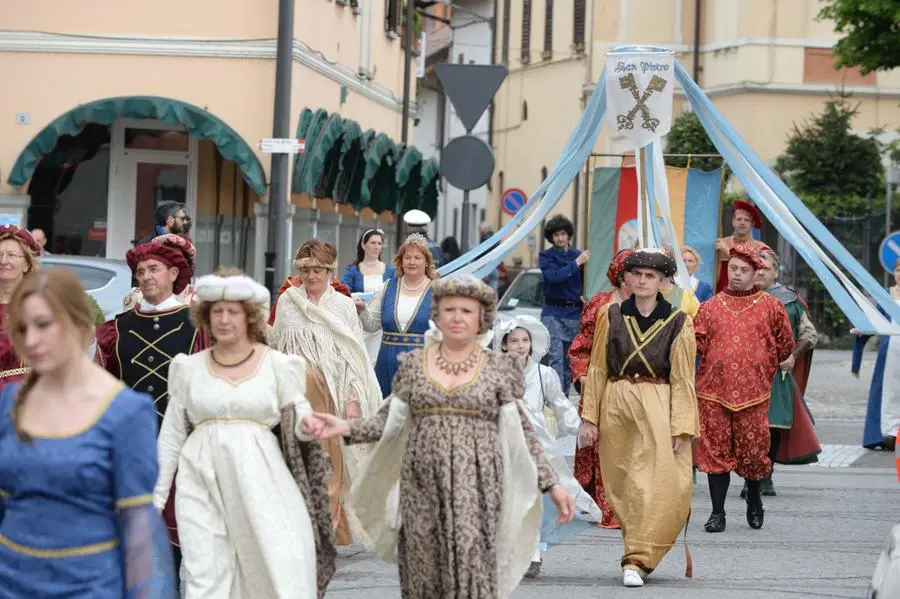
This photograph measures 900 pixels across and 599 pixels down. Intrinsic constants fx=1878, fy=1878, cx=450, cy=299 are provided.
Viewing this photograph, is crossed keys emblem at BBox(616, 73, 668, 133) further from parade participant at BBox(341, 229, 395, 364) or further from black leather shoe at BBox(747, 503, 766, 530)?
black leather shoe at BBox(747, 503, 766, 530)

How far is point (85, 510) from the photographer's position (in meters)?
4.87

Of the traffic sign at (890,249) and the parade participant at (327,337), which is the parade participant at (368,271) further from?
the traffic sign at (890,249)

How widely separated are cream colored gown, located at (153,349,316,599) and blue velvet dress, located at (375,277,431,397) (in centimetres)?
439

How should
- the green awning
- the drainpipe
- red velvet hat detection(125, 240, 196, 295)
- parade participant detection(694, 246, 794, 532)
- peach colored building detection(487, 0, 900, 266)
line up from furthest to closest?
the drainpipe, peach colored building detection(487, 0, 900, 266), the green awning, parade participant detection(694, 246, 794, 532), red velvet hat detection(125, 240, 196, 295)

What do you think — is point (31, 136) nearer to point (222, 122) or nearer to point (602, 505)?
point (222, 122)

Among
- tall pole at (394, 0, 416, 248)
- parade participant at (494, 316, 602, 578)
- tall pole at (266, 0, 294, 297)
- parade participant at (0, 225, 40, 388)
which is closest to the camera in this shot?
parade participant at (0, 225, 40, 388)

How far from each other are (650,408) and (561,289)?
20.5ft

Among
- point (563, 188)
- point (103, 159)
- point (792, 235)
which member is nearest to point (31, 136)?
point (103, 159)

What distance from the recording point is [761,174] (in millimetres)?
12859

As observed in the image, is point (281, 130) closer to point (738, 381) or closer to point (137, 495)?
point (738, 381)

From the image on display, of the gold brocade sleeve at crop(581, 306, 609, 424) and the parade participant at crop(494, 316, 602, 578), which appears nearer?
the gold brocade sleeve at crop(581, 306, 609, 424)

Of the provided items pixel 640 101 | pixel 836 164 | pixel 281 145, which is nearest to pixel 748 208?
pixel 640 101

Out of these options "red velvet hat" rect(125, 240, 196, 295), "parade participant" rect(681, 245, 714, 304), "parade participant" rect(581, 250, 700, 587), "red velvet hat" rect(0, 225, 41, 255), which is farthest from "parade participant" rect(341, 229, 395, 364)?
"red velvet hat" rect(0, 225, 41, 255)

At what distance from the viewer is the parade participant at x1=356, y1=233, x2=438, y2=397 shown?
1152cm
